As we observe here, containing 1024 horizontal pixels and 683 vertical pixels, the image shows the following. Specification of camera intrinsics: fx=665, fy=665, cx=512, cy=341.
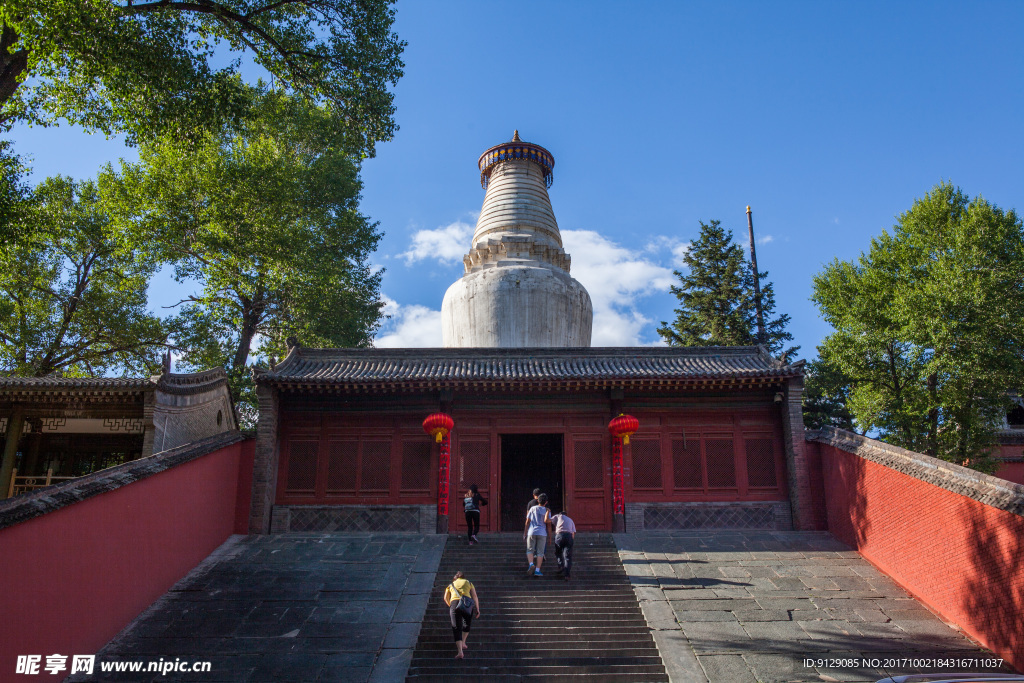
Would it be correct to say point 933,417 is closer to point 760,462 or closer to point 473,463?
point 760,462

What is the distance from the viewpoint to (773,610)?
907cm

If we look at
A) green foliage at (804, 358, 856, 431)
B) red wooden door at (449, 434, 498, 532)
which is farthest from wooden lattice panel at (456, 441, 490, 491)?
green foliage at (804, 358, 856, 431)

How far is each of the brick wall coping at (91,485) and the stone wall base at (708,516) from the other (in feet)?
26.4

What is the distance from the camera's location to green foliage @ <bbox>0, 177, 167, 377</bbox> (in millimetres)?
18469

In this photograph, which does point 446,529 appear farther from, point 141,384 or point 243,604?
point 141,384

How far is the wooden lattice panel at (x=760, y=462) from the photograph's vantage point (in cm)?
1325

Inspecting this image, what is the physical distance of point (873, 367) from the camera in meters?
15.9

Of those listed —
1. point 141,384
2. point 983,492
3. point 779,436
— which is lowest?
point 983,492

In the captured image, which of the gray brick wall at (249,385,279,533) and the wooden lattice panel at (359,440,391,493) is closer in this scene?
the gray brick wall at (249,385,279,533)

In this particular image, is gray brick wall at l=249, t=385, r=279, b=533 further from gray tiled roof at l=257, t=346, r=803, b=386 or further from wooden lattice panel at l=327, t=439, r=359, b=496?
wooden lattice panel at l=327, t=439, r=359, b=496

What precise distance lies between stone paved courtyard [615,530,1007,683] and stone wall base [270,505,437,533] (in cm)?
382

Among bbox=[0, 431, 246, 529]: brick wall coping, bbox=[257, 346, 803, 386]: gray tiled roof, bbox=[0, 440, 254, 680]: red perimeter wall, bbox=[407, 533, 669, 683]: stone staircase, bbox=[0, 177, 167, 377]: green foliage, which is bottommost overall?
bbox=[407, 533, 669, 683]: stone staircase

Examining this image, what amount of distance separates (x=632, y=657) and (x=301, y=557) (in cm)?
612

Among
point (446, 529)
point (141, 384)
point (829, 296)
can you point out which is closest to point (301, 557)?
point (446, 529)
